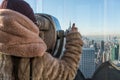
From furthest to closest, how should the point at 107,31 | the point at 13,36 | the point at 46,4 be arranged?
the point at 46,4, the point at 107,31, the point at 13,36

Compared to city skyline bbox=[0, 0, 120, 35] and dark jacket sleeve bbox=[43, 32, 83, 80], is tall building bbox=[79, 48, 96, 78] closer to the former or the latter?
city skyline bbox=[0, 0, 120, 35]

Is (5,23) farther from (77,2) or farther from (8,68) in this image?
(77,2)

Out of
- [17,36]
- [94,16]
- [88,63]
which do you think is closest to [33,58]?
[17,36]

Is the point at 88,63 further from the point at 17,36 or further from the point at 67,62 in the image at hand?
the point at 17,36

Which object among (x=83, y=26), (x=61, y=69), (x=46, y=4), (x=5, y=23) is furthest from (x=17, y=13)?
(x=46, y=4)

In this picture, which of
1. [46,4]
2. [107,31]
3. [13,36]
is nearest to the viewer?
[13,36]

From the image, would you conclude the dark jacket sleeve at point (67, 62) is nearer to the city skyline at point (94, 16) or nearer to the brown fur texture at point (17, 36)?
the brown fur texture at point (17, 36)
